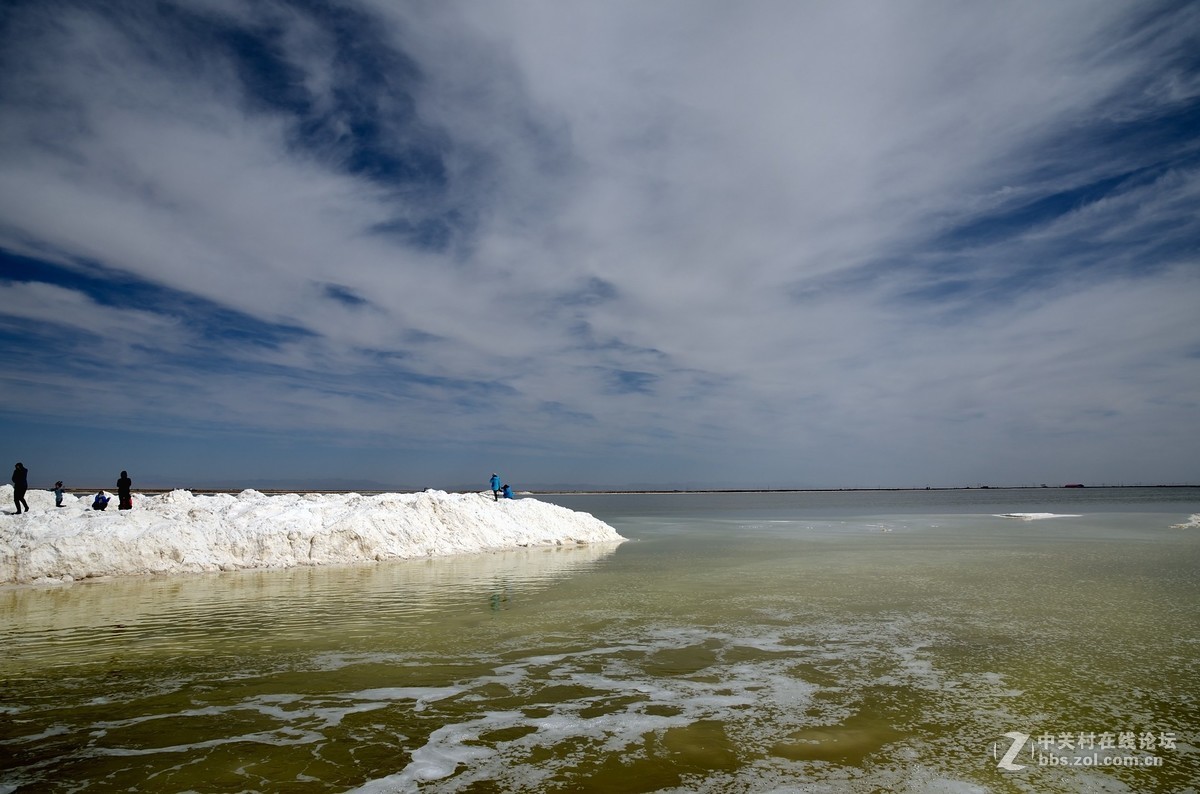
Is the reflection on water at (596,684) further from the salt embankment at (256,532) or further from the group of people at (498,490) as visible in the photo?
the group of people at (498,490)

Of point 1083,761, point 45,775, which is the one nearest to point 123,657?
point 45,775

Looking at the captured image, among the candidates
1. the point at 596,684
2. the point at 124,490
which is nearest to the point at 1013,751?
the point at 596,684

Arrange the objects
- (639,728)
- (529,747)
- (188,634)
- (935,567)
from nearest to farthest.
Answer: (529,747)
(639,728)
(188,634)
(935,567)

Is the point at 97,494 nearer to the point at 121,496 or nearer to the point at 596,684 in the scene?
the point at 121,496

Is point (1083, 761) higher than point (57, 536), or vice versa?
point (57, 536)

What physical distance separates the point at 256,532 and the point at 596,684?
A: 2055 cm

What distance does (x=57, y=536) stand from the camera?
70.2 ft

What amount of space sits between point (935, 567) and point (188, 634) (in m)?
22.6

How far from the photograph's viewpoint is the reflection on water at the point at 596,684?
6.65 metres

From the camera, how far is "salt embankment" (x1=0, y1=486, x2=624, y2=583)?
21.4 metres

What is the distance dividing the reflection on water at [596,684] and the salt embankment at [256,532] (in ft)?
7.31

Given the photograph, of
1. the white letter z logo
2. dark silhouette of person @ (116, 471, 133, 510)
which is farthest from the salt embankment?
the white letter z logo

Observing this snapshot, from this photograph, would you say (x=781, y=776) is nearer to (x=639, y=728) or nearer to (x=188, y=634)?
(x=639, y=728)

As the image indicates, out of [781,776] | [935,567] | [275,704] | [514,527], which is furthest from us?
[514,527]
